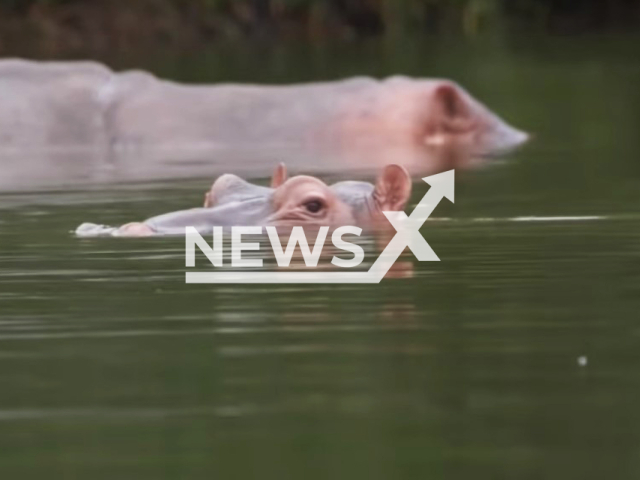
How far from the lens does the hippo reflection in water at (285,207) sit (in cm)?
762

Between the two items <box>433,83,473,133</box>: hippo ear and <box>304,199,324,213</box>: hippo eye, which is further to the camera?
<box>433,83,473,133</box>: hippo ear

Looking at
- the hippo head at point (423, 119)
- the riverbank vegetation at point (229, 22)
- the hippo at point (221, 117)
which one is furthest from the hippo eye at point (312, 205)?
the riverbank vegetation at point (229, 22)

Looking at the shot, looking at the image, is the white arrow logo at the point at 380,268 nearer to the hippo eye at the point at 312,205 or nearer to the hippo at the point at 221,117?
the hippo eye at the point at 312,205

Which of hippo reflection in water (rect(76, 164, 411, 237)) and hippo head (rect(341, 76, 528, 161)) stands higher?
hippo head (rect(341, 76, 528, 161))

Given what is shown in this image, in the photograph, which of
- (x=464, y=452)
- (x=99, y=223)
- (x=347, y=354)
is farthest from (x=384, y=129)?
(x=464, y=452)

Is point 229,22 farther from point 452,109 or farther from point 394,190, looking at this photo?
point 394,190

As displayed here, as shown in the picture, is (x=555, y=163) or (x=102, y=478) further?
(x=555, y=163)

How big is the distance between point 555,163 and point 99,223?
411cm

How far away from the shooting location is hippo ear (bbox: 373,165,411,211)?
7.98 meters

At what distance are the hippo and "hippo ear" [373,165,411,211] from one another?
5971mm

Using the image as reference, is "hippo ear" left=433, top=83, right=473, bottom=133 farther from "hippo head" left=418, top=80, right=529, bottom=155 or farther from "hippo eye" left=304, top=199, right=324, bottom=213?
"hippo eye" left=304, top=199, right=324, bottom=213

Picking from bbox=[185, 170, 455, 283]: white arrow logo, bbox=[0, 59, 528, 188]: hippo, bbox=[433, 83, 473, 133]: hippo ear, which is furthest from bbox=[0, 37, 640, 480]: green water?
bbox=[433, 83, 473, 133]: hippo ear

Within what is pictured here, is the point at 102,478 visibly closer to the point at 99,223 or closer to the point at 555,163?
the point at 99,223

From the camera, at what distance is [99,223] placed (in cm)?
837
